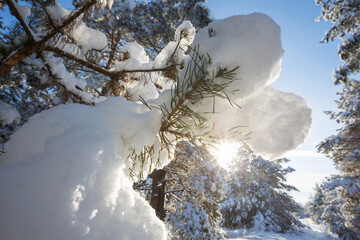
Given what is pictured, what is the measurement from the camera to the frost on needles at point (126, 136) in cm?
49

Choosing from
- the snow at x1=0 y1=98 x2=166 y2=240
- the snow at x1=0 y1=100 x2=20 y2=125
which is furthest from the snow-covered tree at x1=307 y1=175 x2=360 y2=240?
the snow at x1=0 y1=100 x2=20 y2=125

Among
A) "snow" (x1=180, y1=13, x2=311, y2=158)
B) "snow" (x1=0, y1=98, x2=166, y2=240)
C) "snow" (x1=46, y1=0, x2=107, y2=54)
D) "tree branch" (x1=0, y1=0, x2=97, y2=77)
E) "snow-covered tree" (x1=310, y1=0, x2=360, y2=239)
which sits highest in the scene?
"snow-covered tree" (x1=310, y1=0, x2=360, y2=239)

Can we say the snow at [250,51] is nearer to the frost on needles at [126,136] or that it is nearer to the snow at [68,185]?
the frost on needles at [126,136]

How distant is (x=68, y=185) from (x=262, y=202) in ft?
78.3

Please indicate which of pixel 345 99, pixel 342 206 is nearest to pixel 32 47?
pixel 345 99

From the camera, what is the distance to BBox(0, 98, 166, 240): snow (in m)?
0.46

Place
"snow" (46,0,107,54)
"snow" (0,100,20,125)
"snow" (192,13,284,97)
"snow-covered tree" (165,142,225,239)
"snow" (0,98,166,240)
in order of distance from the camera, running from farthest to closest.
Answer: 1. "snow-covered tree" (165,142,225,239)
2. "snow" (0,100,20,125)
3. "snow" (46,0,107,54)
4. "snow" (192,13,284,97)
5. "snow" (0,98,166,240)

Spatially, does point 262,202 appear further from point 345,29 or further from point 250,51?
Result: point 250,51

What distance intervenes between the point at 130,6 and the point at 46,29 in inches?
256

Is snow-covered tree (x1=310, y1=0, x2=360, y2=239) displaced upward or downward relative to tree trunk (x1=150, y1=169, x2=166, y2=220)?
upward

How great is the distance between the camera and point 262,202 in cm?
2072

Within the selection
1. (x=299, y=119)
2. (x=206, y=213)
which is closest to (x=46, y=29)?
(x=299, y=119)

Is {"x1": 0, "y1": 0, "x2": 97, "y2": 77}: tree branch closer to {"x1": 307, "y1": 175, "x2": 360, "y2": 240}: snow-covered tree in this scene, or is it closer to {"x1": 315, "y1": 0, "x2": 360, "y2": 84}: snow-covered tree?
{"x1": 315, "y1": 0, "x2": 360, "y2": 84}: snow-covered tree

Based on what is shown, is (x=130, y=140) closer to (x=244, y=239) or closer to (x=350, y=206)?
(x=350, y=206)
